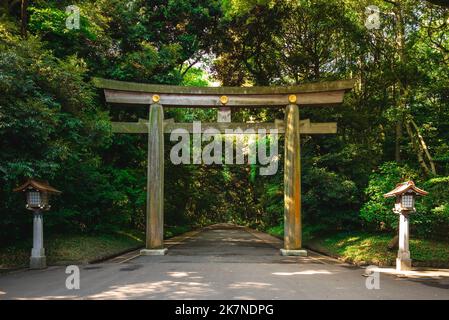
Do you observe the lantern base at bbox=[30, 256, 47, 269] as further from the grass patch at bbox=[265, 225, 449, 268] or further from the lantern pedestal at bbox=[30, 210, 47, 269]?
the grass patch at bbox=[265, 225, 449, 268]

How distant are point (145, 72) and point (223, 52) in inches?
244

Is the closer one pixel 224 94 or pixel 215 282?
pixel 215 282

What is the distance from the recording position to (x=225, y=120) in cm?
1503

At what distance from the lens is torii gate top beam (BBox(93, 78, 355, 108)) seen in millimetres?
14625

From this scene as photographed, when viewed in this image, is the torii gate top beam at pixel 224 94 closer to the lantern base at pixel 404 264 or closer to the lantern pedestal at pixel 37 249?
the lantern pedestal at pixel 37 249

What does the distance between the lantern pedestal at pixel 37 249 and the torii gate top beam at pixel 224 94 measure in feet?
16.8

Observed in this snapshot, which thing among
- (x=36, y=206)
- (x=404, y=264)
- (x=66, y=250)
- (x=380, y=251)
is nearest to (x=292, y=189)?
(x=380, y=251)

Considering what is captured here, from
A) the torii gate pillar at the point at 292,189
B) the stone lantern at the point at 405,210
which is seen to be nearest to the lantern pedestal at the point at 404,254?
the stone lantern at the point at 405,210

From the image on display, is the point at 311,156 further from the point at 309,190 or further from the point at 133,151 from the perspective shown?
the point at 133,151

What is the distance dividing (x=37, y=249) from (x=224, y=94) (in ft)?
27.0

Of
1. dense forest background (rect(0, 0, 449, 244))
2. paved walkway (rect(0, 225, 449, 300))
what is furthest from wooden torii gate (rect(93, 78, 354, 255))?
paved walkway (rect(0, 225, 449, 300))

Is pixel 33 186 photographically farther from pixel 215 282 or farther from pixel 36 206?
pixel 215 282

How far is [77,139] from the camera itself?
12.4 metres

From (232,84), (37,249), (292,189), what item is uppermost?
(232,84)
